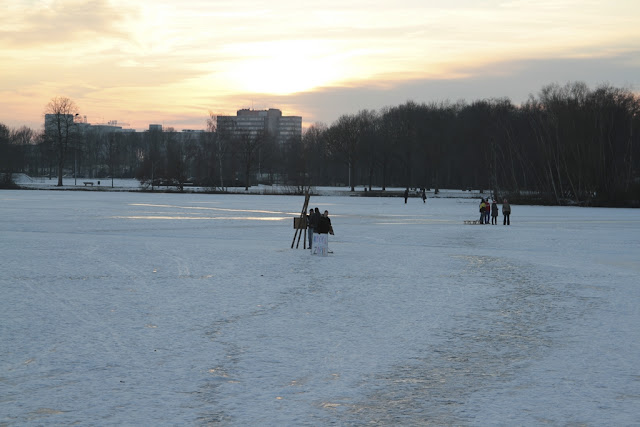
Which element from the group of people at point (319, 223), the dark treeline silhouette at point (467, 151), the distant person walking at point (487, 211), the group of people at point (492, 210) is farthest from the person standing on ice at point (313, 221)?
the dark treeline silhouette at point (467, 151)

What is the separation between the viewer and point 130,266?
17344mm

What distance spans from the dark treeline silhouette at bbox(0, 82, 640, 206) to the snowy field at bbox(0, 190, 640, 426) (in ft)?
155

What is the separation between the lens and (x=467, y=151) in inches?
3780

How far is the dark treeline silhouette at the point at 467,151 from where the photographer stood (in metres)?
64.4

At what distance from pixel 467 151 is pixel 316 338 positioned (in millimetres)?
89188

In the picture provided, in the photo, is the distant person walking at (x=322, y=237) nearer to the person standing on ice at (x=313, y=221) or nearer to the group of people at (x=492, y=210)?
the person standing on ice at (x=313, y=221)

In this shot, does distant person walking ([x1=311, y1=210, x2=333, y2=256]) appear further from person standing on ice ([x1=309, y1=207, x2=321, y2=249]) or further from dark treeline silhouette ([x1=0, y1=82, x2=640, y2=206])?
dark treeline silhouette ([x1=0, y1=82, x2=640, y2=206])

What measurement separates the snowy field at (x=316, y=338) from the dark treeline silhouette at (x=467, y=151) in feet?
155

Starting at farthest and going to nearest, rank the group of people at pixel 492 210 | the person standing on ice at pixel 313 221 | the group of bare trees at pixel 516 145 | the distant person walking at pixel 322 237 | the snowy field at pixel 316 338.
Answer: the group of bare trees at pixel 516 145 < the group of people at pixel 492 210 < the person standing on ice at pixel 313 221 < the distant person walking at pixel 322 237 < the snowy field at pixel 316 338

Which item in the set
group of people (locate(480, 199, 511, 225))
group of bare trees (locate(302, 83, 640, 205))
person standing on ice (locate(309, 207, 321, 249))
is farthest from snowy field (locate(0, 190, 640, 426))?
group of bare trees (locate(302, 83, 640, 205))

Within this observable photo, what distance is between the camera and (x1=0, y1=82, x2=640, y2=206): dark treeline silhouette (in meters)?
64.4

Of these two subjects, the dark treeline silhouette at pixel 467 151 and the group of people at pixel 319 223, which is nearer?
the group of people at pixel 319 223

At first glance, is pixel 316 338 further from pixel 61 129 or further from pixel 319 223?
pixel 61 129

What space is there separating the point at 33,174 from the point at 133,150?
29544 mm
